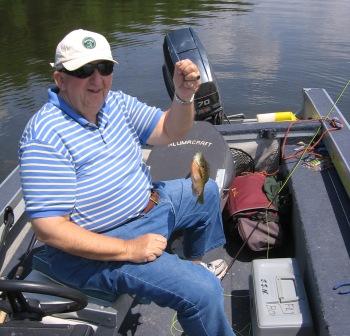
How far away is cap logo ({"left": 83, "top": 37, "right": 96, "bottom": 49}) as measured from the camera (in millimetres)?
2084

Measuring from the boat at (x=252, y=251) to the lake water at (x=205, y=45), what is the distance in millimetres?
4278

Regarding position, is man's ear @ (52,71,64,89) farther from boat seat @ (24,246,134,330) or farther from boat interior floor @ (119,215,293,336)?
boat interior floor @ (119,215,293,336)

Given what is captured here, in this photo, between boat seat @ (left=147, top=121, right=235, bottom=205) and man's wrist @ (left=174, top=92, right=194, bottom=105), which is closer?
man's wrist @ (left=174, top=92, right=194, bottom=105)

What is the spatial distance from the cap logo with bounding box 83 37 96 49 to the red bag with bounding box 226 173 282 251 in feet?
5.63

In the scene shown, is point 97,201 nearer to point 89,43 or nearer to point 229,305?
point 89,43

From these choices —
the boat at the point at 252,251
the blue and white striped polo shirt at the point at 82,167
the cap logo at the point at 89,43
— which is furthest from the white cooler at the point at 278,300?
the cap logo at the point at 89,43

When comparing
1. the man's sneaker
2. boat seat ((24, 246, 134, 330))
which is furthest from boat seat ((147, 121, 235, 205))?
boat seat ((24, 246, 134, 330))

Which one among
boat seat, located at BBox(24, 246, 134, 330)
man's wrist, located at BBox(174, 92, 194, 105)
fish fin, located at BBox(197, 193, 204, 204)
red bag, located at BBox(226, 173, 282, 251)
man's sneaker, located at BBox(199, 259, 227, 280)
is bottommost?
man's sneaker, located at BBox(199, 259, 227, 280)

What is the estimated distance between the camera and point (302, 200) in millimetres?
3062

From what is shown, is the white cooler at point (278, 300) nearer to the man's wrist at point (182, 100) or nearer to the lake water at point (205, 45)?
the man's wrist at point (182, 100)

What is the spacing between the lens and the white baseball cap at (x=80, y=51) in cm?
204

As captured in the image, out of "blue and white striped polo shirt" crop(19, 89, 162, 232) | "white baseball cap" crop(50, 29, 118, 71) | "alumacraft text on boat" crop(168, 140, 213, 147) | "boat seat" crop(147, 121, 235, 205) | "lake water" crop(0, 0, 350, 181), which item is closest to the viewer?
"blue and white striped polo shirt" crop(19, 89, 162, 232)

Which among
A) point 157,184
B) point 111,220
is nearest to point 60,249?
point 111,220

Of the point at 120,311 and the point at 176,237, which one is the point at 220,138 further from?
the point at 120,311
